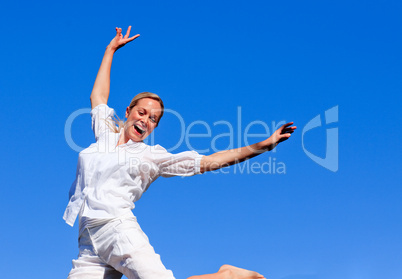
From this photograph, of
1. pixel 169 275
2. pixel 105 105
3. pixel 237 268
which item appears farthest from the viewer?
pixel 105 105

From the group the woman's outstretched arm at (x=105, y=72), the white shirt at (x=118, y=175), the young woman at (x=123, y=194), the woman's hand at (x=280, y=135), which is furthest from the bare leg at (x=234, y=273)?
the woman's outstretched arm at (x=105, y=72)

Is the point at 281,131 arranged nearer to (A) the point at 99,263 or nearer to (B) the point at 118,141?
(B) the point at 118,141

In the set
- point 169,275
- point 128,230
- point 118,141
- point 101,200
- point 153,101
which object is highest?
point 153,101

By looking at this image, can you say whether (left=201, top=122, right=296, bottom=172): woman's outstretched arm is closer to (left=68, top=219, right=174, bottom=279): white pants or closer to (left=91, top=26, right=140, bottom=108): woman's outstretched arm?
(left=68, top=219, right=174, bottom=279): white pants

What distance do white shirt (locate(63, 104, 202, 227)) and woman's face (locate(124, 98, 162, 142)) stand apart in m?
0.17

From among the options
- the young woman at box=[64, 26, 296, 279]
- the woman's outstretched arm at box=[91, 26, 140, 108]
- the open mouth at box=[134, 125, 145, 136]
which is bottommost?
the young woman at box=[64, 26, 296, 279]

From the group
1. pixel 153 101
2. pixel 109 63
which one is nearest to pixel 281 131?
pixel 153 101

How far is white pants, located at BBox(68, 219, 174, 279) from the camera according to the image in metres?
4.68

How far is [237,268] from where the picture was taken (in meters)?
5.36

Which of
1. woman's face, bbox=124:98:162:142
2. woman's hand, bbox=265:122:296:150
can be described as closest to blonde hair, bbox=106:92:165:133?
woman's face, bbox=124:98:162:142

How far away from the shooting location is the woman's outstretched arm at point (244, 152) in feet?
15.9

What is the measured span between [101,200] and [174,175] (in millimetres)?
740

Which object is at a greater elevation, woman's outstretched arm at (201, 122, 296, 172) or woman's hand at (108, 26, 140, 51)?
woman's hand at (108, 26, 140, 51)

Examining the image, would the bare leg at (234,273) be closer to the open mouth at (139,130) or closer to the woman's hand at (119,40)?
the open mouth at (139,130)
